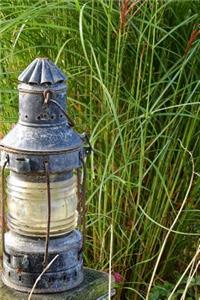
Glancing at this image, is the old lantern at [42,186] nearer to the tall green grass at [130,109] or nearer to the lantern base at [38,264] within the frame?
the lantern base at [38,264]

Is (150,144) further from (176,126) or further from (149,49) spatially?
(149,49)

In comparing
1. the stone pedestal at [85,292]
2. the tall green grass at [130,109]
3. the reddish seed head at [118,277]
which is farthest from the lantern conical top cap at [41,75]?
the reddish seed head at [118,277]

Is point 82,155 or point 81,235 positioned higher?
point 82,155

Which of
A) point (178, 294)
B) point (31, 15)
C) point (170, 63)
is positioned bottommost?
point (178, 294)

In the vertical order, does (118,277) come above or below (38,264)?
below

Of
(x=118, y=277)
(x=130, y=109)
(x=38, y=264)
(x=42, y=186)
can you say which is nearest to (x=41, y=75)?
(x=42, y=186)

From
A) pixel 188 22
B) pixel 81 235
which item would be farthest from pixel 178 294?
pixel 81 235

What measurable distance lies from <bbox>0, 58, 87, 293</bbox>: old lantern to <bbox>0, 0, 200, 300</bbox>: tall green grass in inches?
34.7

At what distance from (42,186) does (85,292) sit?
25cm

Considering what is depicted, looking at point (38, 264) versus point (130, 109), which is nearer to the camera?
point (38, 264)

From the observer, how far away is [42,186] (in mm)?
1537

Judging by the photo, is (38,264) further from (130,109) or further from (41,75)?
(130,109)

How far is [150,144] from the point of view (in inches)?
101

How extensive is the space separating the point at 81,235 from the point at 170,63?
1188mm
